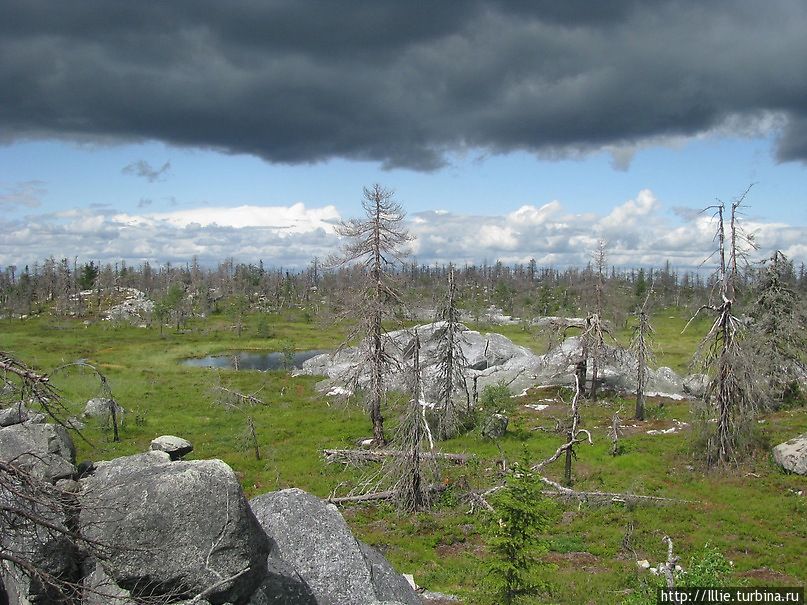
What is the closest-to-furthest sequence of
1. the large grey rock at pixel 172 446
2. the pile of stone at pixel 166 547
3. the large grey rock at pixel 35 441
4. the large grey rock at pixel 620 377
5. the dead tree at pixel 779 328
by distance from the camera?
the pile of stone at pixel 166 547 → the large grey rock at pixel 35 441 → the large grey rock at pixel 172 446 → the dead tree at pixel 779 328 → the large grey rock at pixel 620 377

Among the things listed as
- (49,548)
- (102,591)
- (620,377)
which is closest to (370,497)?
(102,591)

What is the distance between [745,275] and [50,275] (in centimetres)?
16004

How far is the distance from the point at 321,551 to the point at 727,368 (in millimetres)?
22075

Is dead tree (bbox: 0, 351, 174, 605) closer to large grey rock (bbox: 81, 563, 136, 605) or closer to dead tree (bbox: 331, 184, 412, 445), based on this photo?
large grey rock (bbox: 81, 563, 136, 605)

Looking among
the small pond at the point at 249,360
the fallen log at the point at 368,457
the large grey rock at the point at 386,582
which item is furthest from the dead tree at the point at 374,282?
the small pond at the point at 249,360

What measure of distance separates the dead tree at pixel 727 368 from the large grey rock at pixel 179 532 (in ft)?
73.0

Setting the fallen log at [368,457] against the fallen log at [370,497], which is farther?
the fallen log at [368,457]

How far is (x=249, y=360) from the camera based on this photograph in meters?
72.4

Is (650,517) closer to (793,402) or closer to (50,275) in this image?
(793,402)

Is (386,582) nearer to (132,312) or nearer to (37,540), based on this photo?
(37,540)

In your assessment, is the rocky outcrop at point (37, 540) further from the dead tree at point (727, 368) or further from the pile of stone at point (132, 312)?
the pile of stone at point (132, 312)

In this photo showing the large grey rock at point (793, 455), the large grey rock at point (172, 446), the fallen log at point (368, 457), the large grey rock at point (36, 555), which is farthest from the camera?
the fallen log at point (368, 457)

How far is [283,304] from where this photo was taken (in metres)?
141

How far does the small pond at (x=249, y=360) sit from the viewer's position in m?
66.5
